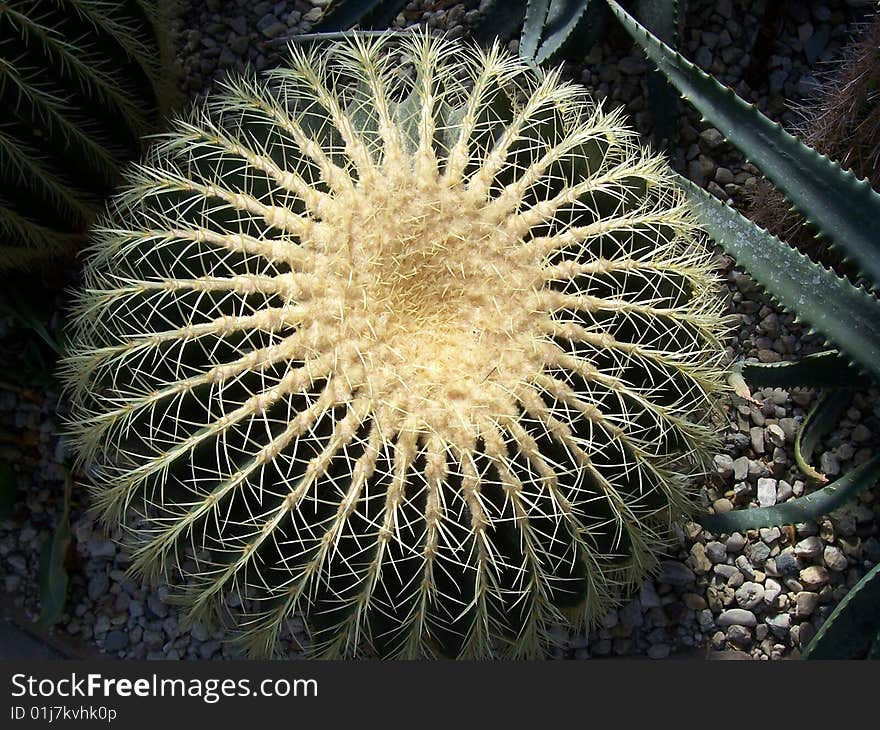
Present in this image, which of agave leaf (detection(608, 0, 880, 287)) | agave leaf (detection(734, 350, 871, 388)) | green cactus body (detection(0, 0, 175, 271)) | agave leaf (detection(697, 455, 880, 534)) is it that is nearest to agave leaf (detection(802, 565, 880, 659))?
agave leaf (detection(697, 455, 880, 534))

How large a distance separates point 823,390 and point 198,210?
1.51 meters

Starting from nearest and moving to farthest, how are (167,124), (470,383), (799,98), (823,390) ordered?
(470,383) < (167,124) < (823,390) < (799,98)

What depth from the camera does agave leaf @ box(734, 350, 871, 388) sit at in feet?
6.27

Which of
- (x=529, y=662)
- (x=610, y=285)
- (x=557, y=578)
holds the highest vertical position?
(x=610, y=285)

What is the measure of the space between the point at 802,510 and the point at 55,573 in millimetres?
1669

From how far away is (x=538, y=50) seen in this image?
2.08 m

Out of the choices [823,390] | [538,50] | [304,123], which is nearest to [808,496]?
[823,390]

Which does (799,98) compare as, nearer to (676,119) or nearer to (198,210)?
(676,119)

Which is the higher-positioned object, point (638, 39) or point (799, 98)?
point (799, 98)

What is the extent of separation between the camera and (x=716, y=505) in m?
2.12

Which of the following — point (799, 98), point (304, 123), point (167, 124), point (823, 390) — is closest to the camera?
point (304, 123)

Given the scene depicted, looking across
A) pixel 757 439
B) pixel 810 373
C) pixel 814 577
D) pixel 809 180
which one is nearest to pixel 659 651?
pixel 814 577

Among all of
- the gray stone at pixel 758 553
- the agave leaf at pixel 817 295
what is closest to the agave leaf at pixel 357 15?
the agave leaf at pixel 817 295

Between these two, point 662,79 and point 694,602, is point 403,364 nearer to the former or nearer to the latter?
point 694,602
